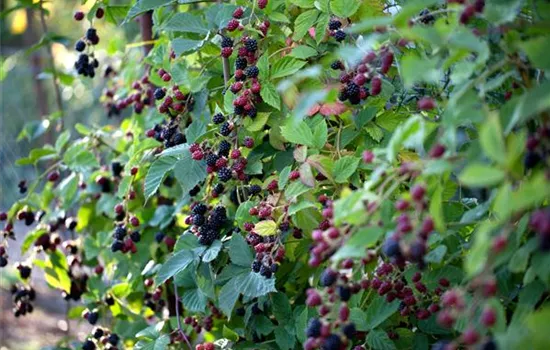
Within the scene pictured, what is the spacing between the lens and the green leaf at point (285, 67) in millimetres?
1691

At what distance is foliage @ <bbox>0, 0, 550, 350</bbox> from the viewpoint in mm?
1064

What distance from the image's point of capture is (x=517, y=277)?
4.61 ft

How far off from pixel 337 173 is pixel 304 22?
369 millimetres

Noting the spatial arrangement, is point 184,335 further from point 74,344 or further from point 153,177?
point 74,344

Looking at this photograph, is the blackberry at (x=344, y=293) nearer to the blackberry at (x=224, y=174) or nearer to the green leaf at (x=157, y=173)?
the blackberry at (x=224, y=174)

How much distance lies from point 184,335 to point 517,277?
0.88 meters

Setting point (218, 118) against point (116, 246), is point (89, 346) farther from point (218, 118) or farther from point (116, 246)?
point (218, 118)

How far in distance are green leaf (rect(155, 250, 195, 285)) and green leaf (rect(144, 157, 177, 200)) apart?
150mm

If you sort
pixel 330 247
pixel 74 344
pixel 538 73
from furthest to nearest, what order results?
1. pixel 74 344
2. pixel 538 73
3. pixel 330 247

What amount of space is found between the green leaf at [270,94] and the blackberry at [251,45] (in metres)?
0.08

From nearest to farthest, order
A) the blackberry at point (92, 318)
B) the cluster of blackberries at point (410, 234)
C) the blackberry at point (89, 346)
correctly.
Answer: the cluster of blackberries at point (410, 234) → the blackberry at point (89, 346) → the blackberry at point (92, 318)

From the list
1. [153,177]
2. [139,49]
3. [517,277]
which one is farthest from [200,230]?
[139,49]

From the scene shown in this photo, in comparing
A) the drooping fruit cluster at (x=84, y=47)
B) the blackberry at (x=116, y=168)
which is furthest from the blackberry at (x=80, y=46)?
the blackberry at (x=116, y=168)

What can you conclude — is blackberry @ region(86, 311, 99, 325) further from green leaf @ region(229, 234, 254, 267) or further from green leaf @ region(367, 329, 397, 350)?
green leaf @ region(367, 329, 397, 350)
